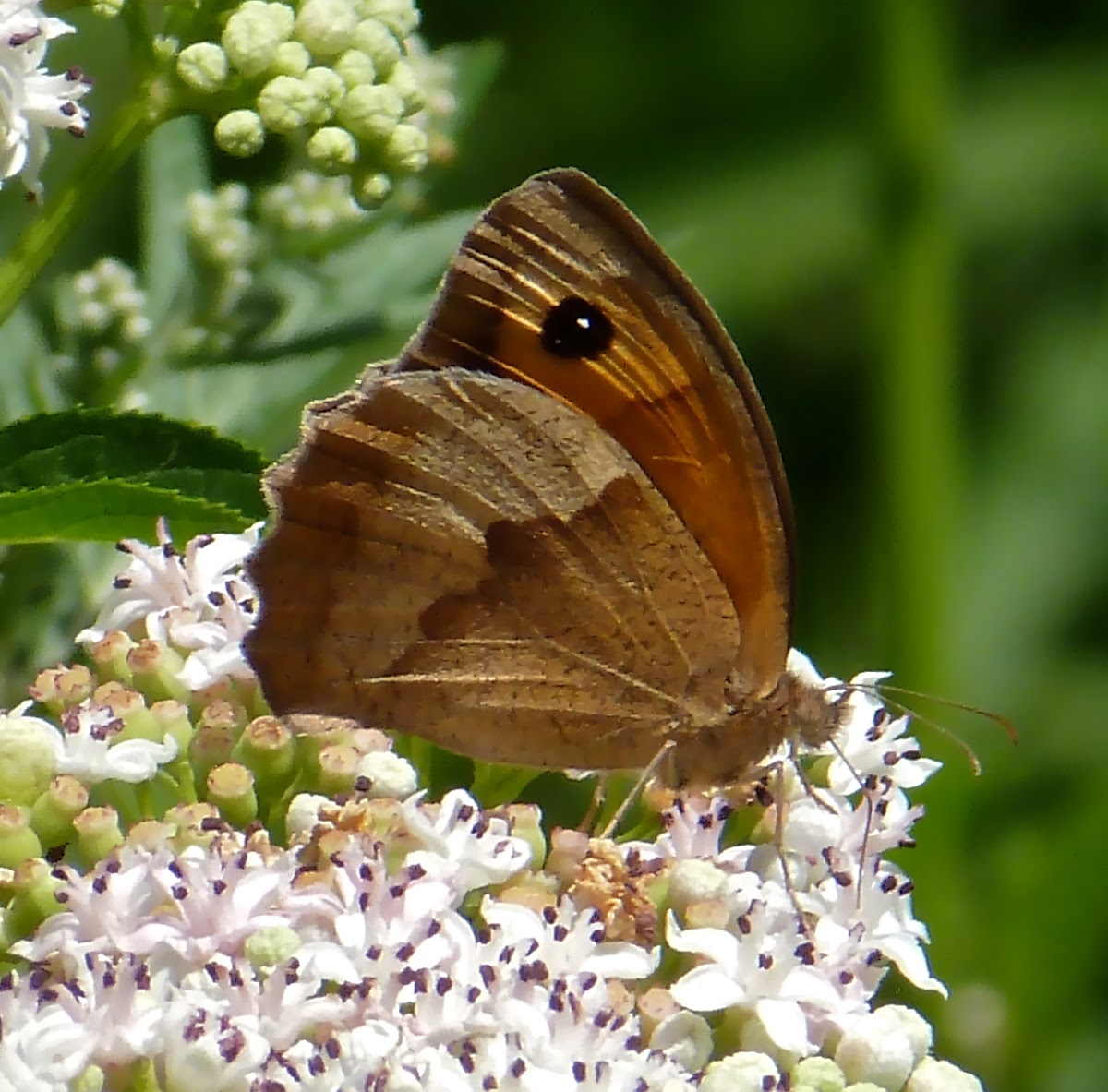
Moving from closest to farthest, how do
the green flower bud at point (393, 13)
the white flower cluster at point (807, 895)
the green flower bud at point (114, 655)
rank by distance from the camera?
1. the white flower cluster at point (807, 895)
2. the green flower bud at point (114, 655)
3. the green flower bud at point (393, 13)

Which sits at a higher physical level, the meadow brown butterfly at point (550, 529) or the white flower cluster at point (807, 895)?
the meadow brown butterfly at point (550, 529)

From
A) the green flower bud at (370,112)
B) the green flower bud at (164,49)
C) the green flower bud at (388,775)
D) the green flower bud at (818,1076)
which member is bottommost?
the green flower bud at (818,1076)

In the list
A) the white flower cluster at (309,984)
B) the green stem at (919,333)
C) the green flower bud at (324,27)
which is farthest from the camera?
the green stem at (919,333)

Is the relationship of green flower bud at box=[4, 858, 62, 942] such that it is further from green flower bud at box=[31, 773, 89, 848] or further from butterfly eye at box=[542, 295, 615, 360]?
butterfly eye at box=[542, 295, 615, 360]

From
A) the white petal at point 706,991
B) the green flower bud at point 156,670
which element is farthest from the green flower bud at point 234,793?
the white petal at point 706,991

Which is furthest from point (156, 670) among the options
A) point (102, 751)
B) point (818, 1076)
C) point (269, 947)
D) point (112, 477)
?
point (818, 1076)

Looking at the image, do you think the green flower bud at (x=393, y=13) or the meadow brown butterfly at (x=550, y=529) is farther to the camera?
the green flower bud at (x=393, y=13)

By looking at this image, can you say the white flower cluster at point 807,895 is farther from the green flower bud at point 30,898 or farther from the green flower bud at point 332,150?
the green flower bud at point 332,150
